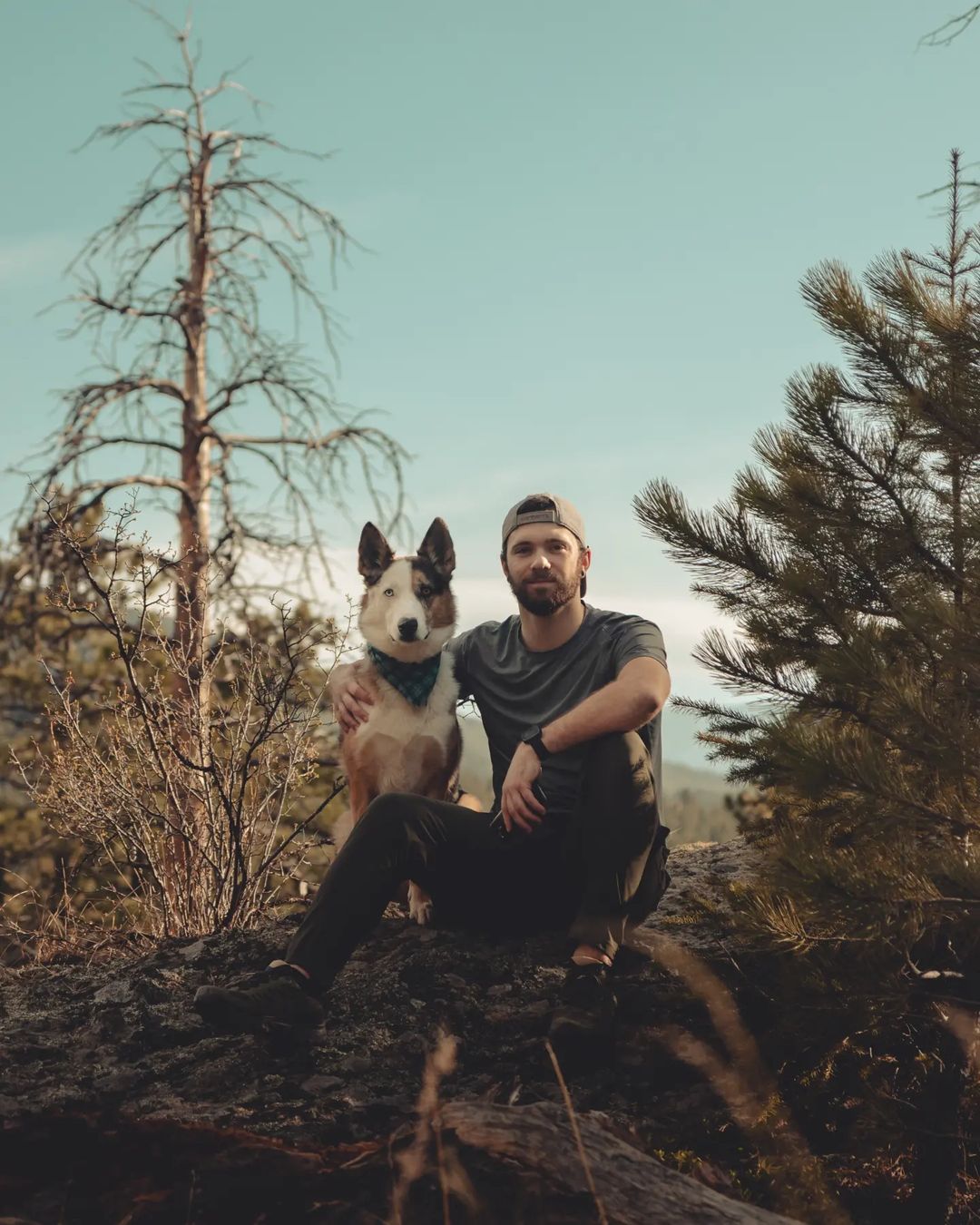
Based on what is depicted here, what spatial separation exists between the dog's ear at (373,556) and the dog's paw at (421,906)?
51.1 inches

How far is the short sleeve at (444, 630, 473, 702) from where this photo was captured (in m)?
4.54

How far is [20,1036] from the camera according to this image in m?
3.77

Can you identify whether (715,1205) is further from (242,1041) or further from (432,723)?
(432,723)

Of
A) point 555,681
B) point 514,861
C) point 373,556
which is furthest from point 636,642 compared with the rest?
point 373,556

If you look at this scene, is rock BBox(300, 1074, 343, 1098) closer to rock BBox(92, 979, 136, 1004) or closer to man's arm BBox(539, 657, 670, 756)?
rock BBox(92, 979, 136, 1004)

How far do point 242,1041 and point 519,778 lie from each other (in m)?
1.28

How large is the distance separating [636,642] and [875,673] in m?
1.19

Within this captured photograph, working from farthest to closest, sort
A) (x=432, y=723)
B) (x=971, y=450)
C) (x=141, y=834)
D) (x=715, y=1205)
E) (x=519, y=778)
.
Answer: (x=141, y=834) < (x=432, y=723) < (x=519, y=778) < (x=971, y=450) < (x=715, y=1205)

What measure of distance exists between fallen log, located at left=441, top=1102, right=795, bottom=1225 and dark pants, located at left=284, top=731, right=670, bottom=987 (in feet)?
3.57

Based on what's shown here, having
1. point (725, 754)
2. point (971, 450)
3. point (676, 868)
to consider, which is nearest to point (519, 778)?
point (725, 754)

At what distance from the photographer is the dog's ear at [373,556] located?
4547 mm

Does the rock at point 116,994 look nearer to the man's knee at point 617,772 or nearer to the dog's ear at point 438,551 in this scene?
the man's knee at point 617,772

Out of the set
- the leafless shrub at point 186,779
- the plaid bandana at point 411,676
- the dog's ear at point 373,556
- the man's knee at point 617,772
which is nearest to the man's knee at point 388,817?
the man's knee at point 617,772

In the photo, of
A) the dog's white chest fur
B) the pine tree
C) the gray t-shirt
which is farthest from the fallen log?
the dog's white chest fur
